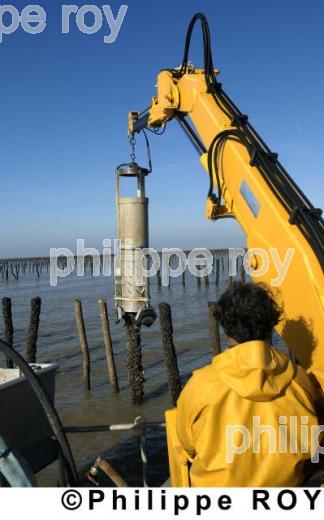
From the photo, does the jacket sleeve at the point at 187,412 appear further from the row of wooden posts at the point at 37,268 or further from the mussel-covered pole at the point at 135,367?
the row of wooden posts at the point at 37,268

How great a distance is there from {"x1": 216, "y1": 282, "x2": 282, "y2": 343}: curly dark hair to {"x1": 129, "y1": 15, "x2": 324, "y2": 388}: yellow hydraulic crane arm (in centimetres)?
97

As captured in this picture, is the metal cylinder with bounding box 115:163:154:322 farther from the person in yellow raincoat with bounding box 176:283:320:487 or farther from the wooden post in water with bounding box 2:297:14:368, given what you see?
the wooden post in water with bounding box 2:297:14:368

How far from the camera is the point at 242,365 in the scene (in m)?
2.50

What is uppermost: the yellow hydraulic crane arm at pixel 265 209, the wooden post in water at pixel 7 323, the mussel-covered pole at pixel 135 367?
the yellow hydraulic crane arm at pixel 265 209

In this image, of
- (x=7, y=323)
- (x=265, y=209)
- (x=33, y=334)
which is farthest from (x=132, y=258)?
(x=7, y=323)

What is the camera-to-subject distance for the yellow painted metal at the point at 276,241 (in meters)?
3.76

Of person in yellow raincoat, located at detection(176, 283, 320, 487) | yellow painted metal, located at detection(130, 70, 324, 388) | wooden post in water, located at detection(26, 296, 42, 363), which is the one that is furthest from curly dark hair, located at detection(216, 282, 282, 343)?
wooden post in water, located at detection(26, 296, 42, 363)

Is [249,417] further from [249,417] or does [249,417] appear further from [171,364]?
[171,364]

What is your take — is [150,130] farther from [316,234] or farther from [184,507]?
[184,507]

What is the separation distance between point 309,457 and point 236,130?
2.89m

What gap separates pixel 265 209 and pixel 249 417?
6.80 ft

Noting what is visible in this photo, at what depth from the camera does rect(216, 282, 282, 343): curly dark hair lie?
281 cm

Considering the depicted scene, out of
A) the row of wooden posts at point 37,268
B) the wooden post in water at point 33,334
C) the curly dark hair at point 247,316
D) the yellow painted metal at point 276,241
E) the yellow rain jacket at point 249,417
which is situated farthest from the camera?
the row of wooden posts at point 37,268

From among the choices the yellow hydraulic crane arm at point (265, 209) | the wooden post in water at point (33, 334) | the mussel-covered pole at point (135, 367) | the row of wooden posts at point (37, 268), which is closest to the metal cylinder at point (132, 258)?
the yellow hydraulic crane arm at point (265, 209)
